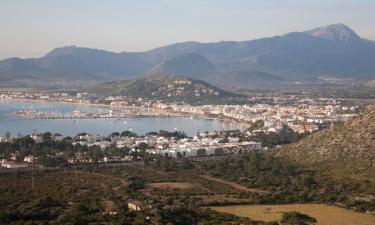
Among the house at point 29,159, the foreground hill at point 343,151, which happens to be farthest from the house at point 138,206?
the house at point 29,159

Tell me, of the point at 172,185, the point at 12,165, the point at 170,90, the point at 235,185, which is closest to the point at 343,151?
the point at 235,185

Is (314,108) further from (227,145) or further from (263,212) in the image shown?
(263,212)

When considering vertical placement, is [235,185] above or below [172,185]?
below

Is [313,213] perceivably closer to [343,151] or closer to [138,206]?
[138,206]

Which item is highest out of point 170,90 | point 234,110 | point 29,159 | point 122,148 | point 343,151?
point 170,90

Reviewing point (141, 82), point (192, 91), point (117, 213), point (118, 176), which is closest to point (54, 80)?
point (141, 82)

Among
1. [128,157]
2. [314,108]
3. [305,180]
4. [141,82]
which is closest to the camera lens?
[305,180]

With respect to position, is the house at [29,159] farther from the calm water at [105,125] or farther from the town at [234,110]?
the town at [234,110]
